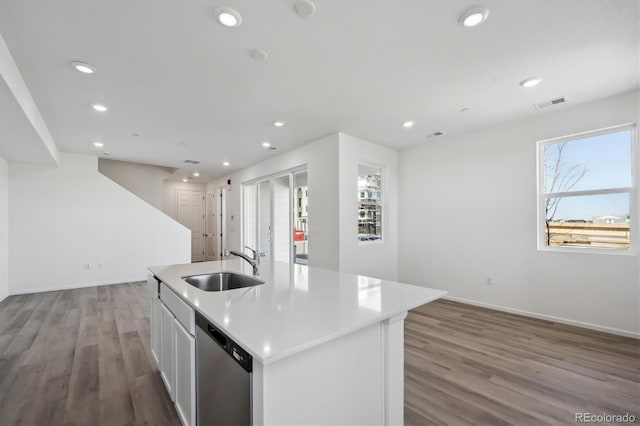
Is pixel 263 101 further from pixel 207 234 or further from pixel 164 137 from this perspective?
pixel 207 234

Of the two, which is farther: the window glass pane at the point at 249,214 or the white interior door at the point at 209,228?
the white interior door at the point at 209,228

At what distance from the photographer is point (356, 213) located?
4.38 meters

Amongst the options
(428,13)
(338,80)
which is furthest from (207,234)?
(428,13)

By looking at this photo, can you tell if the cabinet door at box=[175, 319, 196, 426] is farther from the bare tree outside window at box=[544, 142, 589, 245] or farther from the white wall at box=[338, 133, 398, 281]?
the bare tree outside window at box=[544, 142, 589, 245]

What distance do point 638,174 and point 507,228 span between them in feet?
4.43

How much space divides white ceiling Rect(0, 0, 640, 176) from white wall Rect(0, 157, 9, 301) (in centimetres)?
194

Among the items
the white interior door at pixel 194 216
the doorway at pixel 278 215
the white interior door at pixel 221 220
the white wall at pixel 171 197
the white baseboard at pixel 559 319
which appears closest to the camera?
the white baseboard at pixel 559 319

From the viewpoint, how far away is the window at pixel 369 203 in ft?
15.3

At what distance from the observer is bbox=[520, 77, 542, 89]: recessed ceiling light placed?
2.66 meters

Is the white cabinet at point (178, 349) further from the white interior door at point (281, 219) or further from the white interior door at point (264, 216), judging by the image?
the white interior door at point (264, 216)

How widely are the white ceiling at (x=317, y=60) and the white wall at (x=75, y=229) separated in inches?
76.8

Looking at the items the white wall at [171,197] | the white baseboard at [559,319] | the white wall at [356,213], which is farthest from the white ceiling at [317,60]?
the white wall at [171,197]

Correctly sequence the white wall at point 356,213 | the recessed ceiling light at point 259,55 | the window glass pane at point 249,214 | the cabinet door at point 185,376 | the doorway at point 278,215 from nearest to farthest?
the cabinet door at point 185,376 < the recessed ceiling light at point 259,55 < the white wall at point 356,213 < the doorway at point 278,215 < the window glass pane at point 249,214

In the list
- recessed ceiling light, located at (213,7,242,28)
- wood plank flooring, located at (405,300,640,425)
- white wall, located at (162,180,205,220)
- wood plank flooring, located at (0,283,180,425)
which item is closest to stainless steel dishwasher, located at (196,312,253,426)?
wood plank flooring, located at (0,283,180,425)
